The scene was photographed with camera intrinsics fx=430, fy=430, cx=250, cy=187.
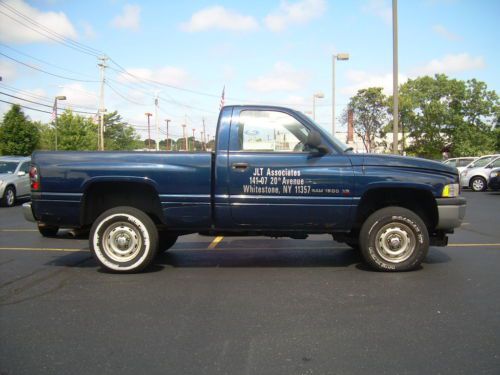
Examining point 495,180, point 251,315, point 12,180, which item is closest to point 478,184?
point 495,180

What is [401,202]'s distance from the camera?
5.48 m

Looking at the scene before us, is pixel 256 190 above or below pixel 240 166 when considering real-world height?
below

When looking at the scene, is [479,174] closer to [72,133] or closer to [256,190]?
[256,190]

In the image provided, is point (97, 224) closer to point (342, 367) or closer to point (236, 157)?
point (236, 157)

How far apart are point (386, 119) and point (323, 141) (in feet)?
123

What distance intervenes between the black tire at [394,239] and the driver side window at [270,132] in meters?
1.27

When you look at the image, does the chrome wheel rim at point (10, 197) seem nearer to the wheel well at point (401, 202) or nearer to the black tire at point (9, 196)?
the black tire at point (9, 196)

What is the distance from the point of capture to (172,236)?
608cm

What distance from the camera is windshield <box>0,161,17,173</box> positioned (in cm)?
1535

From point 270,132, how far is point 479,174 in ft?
56.4

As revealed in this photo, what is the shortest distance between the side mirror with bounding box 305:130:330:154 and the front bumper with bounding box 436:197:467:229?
4.90 ft

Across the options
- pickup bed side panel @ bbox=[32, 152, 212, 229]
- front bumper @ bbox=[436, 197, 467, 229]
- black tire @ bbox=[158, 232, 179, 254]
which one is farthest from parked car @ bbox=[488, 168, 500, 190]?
pickup bed side panel @ bbox=[32, 152, 212, 229]

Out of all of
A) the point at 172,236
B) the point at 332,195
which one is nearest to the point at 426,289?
the point at 332,195

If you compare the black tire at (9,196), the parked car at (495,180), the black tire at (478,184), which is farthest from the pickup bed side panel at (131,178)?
the black tire at (478,184)
